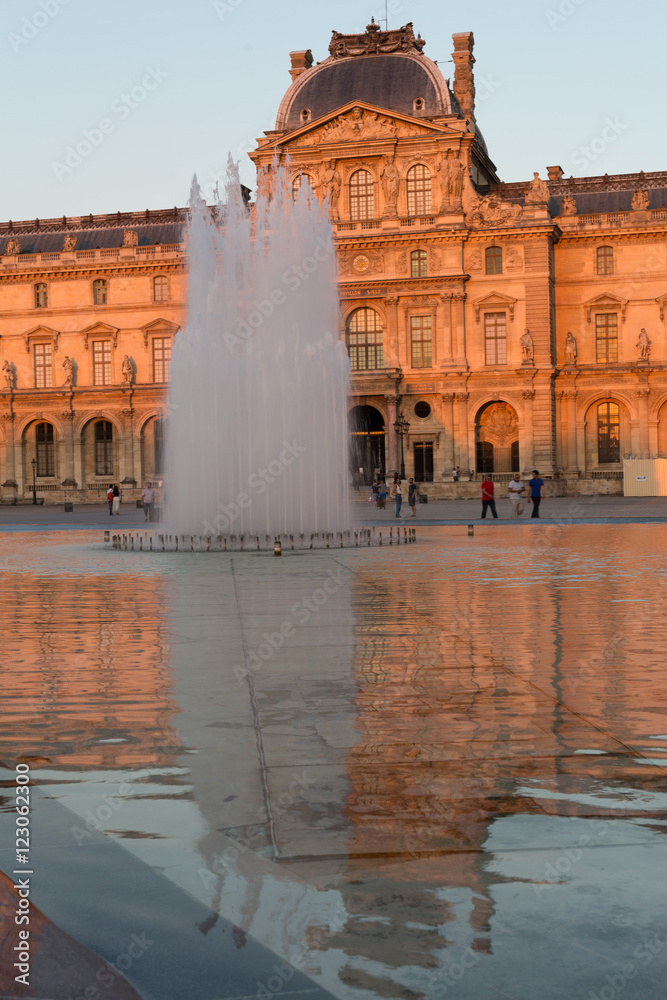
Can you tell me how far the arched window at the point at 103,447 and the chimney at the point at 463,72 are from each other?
2794cm

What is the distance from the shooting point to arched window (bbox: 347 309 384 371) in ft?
208

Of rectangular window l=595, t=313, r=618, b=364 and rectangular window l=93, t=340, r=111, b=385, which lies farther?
rectangular window l=93, t=340, r=111, b=385

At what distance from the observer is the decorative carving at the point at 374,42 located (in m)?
63.2

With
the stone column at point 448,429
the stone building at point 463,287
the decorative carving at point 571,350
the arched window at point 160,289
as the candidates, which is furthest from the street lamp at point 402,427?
the arched window at point 160,289

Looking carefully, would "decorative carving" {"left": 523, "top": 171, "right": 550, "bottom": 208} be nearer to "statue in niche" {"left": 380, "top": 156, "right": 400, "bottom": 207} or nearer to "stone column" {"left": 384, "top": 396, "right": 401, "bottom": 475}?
"statue in niche" {"left": 380, "top": 156, "right": 400, "bottom": 207}

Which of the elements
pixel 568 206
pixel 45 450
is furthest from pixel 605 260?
pixel 45 450

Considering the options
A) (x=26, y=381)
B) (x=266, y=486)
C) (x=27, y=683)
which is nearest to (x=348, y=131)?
(x=26, y=381)

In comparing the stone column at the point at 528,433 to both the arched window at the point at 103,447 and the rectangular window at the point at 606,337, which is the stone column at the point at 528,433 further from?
the arched window at the point at 103,447

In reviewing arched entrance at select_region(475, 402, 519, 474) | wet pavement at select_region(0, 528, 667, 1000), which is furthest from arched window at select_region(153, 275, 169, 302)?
wet pavement at select_region(0, 528, 667, 1000)

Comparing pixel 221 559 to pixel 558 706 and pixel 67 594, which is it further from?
pixel 558 706

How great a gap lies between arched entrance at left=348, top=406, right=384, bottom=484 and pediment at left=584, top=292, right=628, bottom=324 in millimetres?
12523

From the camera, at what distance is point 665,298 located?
61.5m

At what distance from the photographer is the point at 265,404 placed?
89.6 ft
